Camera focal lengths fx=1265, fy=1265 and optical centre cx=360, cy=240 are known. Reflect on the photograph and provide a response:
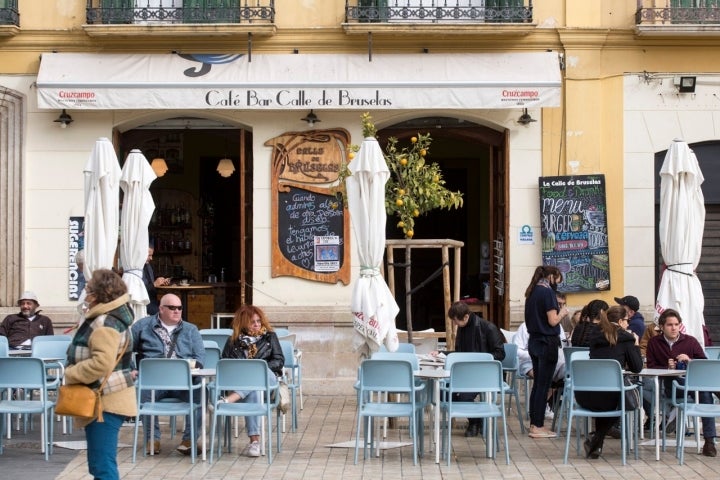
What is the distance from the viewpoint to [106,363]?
27.1 ft

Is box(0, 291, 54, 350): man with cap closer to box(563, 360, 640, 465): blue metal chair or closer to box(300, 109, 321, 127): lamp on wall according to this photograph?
box(300, 109, 321, 127): lamp on wall

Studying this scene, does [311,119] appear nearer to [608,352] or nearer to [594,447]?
[608,352]

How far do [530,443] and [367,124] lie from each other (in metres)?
4.10

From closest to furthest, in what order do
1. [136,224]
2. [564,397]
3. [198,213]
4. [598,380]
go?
[598,380] < [564,397] < [136,224] < [198,213]

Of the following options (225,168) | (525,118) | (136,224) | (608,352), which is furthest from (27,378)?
(225,168)

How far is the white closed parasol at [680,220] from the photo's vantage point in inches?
568

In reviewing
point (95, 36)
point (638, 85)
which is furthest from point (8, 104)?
point (638, 85)

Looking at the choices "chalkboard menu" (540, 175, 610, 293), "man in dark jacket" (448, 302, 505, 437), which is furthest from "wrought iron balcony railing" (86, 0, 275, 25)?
"man in dark jacket" (448, 302, 505, 437)

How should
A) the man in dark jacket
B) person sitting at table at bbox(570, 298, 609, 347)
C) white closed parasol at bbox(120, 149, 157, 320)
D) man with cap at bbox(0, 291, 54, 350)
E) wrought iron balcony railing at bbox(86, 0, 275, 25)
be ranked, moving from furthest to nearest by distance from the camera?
wrought iron balcony railing at bbox(86, 0, 275, 25) < man with cap at bbox(0, 291, 54, 350) < white closed parasol at bbox(120, 149, 157, 320) < the man in dark jacket < person sitting at table at bbox(570, 298, 609, 347)

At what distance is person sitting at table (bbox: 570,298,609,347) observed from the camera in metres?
13.0

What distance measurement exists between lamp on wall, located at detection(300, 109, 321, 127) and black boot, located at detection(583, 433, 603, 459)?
267 inches

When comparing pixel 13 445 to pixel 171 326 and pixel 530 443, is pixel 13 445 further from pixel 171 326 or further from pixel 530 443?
pixel 530 443

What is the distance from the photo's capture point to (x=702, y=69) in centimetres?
1727

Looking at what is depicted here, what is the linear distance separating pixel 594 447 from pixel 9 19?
10.1 meters
